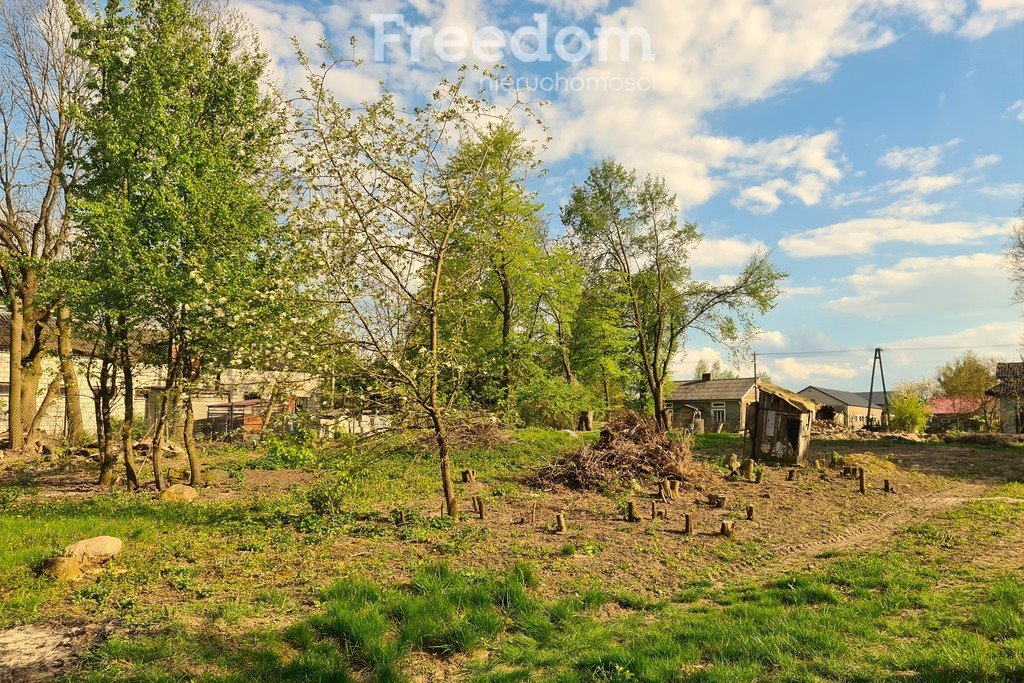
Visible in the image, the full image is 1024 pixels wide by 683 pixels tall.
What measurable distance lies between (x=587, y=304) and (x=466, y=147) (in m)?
25.5

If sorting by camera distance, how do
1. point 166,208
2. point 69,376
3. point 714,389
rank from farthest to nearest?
point 714,389 → point 69,376 → point 166,208

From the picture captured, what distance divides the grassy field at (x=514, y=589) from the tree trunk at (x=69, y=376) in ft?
15.3

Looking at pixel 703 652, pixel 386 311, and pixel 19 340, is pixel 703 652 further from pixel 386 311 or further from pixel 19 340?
pixel 19 340

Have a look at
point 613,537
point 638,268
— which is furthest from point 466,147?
point 638,268

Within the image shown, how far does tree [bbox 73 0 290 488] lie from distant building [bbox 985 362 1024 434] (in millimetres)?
45404

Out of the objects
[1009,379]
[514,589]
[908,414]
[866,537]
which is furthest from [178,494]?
[1009,379]

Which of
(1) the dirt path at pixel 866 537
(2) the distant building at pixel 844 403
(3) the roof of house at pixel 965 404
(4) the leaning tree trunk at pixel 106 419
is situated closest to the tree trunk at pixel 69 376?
(4) the leaning tree trunk at pixel 106 419

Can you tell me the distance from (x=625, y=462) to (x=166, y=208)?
35.2 feet

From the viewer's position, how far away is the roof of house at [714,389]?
167 ft

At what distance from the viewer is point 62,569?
636cm

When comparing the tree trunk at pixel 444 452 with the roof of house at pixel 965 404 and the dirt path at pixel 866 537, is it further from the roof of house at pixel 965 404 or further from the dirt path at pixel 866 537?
the roof of house at pixel 965 404

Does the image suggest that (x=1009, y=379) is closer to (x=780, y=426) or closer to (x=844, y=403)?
(x=844, y=403)

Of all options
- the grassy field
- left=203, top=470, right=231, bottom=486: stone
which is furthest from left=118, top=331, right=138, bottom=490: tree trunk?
left=203, top=470, right=231, bottom=486: stone

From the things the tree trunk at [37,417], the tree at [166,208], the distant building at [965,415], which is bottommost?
the distant building at [965,415]
